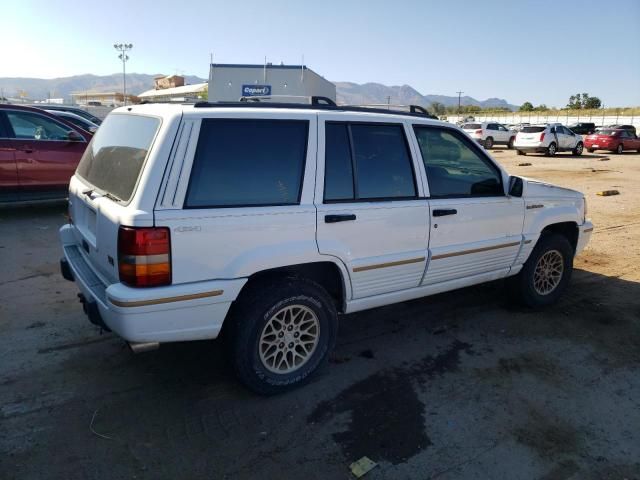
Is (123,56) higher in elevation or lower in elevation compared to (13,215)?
higher

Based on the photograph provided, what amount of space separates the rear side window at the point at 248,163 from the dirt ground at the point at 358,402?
4.28 feet

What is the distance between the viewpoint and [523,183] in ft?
14.2

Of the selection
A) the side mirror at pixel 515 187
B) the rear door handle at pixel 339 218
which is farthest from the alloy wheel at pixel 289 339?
the side mirror at pixel 515 187

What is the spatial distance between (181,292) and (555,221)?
3.66 meters

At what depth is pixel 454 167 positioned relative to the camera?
13.8 feet

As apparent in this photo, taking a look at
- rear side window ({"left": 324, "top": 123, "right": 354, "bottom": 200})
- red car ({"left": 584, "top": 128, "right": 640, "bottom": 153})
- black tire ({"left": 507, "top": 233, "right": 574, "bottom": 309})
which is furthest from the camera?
red car ({"left": 584, "top": 128, "right": 640, "bottom": 153})

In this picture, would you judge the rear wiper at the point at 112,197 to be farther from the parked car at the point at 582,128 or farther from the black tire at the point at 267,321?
the parked car at the point at 582,128

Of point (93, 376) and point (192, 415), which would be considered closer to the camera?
point (192, 415)

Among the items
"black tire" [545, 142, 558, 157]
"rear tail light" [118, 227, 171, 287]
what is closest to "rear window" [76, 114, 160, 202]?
"rear tail light" [118, 227, 171, 287]

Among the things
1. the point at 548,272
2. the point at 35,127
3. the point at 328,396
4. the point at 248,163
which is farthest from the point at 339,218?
the point at 35,127

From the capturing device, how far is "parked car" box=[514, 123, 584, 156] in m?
25.0

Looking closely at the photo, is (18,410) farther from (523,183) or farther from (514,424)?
A: (523,183)

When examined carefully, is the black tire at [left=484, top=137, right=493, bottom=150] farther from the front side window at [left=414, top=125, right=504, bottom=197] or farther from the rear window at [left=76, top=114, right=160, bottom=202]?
the rear window at [left=76, top=114, right=160, bottom=202]

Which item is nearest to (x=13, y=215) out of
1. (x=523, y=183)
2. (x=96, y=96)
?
(x=523, y=183)
